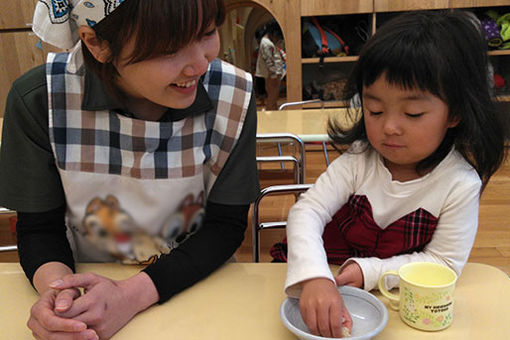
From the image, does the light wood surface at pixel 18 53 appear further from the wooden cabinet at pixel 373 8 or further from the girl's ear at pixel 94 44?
A: the girl's ear at pixel 94 44

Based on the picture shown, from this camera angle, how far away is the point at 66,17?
2.77ft

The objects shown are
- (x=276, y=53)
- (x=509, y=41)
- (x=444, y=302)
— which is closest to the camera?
(x=444, y=302)

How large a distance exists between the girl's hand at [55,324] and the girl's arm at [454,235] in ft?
1.56

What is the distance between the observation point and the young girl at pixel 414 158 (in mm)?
888

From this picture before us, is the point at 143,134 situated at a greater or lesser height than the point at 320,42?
lesser

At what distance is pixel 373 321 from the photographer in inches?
29.9

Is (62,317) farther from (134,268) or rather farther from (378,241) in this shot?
(378,241)

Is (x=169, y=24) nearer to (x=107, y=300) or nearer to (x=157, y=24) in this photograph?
(x=157, y=24)

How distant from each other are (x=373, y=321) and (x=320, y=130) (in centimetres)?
157

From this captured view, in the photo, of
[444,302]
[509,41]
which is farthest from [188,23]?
[509,41]

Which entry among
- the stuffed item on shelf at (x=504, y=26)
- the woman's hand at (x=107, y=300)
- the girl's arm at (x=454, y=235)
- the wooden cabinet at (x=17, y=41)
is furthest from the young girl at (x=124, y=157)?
the wooden cabinet at (x=17, y=41)

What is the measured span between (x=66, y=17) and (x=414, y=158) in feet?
2.36

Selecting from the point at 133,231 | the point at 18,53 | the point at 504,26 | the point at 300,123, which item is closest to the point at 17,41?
the point at 18,53

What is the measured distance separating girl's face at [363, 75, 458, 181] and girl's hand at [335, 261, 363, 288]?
26 centimetres
